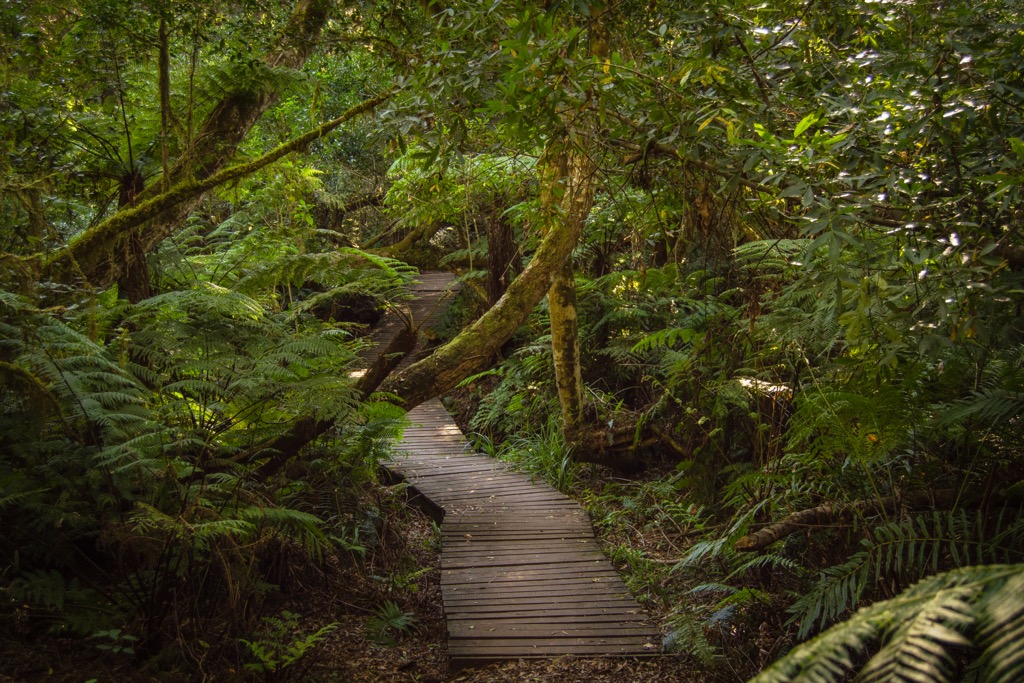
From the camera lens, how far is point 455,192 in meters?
8.05

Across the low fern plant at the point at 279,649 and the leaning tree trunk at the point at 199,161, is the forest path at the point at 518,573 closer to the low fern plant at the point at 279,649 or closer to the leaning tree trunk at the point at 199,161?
the low fern plant at the point at 279,649

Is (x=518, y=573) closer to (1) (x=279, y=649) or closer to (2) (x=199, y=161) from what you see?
(1) (x=279, y=649)

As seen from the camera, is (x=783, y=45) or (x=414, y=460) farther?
(x=414, y=460)

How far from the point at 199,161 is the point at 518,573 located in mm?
4135

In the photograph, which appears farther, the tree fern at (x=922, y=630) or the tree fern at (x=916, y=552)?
the tree fern at (x=916, y=552)

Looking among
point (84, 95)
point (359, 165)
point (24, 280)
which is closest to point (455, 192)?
point (84, 95)

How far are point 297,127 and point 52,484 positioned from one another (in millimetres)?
10150

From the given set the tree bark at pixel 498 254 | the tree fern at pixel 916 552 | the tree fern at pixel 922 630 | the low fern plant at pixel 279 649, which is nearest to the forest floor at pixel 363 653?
the low fern plant at pixel 279 649

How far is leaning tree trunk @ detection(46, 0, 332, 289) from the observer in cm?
522

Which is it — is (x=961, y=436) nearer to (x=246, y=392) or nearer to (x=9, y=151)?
(x=246, y=392)

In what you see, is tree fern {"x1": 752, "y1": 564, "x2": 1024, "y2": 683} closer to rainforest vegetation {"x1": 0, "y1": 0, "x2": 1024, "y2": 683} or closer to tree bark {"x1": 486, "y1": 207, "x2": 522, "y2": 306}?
rainforest vegetation {"x1": 0, "y1": 0, "x2": 1024, "y2": 683}

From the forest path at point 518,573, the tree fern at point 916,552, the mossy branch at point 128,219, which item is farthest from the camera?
the mossy branch at point 128,219

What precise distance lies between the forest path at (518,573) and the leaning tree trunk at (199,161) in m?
3.15

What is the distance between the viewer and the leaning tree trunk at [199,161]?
522 centimetres
